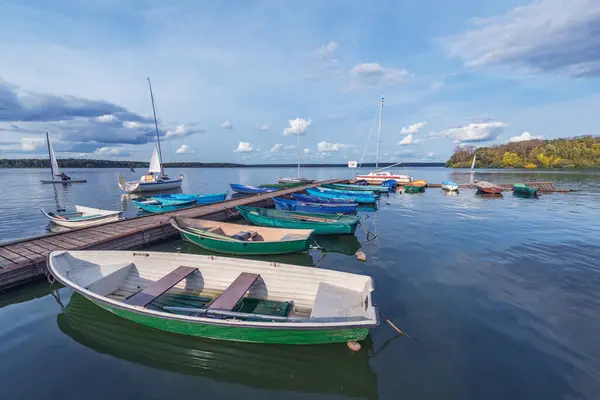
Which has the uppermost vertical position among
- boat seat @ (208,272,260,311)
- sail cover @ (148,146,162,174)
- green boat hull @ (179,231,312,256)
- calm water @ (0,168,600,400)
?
sail cover @ (148,146,162,174)

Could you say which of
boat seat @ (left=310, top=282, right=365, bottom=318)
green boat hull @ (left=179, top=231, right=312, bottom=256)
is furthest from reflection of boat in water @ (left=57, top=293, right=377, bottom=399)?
green boat hull @ (left=179, top=231, right=312, bottom=256)

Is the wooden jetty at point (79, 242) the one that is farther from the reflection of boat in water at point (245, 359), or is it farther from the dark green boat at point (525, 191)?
the dark green boat at point (525, 191)

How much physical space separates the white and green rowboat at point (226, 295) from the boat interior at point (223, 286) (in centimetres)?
3

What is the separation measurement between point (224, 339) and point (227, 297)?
1.03 m

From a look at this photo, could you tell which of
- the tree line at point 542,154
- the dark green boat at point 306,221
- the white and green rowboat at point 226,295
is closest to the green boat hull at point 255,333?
the white and green rowboat at point 226,295

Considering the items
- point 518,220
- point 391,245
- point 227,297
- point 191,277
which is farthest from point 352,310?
point 518,220

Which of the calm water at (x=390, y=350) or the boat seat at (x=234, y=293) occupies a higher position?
the boat seat at (x=234, y=293)

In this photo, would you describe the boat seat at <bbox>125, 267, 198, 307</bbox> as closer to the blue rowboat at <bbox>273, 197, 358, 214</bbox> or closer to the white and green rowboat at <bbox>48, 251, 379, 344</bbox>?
the white and green rowboat at <bbox>48, 251, 379, 344</bbox>

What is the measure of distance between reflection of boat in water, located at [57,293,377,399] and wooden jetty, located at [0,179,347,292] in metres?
4.79

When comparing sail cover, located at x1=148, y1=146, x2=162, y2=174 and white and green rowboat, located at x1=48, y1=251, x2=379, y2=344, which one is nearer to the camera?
white and green rowboat, located at x1=48, y1=251, x2=379, y2=344

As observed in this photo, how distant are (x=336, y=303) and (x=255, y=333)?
2240mm

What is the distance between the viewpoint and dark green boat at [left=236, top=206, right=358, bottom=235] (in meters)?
16.9

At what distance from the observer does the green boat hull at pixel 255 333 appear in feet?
19.5

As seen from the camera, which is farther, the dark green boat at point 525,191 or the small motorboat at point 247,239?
the dark green boat at point 525,191
